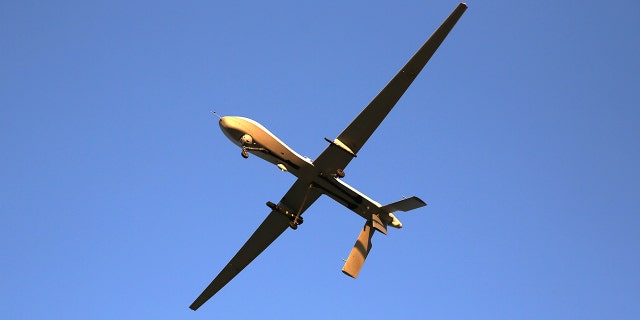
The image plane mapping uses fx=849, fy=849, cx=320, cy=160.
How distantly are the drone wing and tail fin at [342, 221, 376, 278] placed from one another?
3.73 m

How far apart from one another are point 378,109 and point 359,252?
9522mm

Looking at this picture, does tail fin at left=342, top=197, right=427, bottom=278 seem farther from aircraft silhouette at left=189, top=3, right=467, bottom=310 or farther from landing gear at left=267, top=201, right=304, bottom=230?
landing gear at left=267, top=201, right=304, bottom=230

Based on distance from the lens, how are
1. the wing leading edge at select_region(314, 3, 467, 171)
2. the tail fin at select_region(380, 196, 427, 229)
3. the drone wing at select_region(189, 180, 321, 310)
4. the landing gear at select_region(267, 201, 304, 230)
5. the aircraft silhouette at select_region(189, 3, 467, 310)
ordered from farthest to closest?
the landing gear at select_region(267, 201, 304, 230) → the drone wing at select_region(189, 180, 321, 310) → the tail fin at select_region(380, 196, 427, 229) → the aircraft silhouette at select_region(189, 3, 467, 310) → the wing leading edge at select_region(314, 3, 467, 171)

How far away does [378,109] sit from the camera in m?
45.9

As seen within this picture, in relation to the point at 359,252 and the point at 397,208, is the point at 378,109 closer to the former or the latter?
the point at 397,208

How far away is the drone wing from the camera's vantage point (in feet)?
163

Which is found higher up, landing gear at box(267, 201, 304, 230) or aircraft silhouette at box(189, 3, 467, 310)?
aircraft silhouette at box(189, 3, 467, 310)

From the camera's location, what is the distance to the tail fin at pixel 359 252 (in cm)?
4981

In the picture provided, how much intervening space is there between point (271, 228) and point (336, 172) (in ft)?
22.6

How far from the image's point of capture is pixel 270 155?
47.5 meters

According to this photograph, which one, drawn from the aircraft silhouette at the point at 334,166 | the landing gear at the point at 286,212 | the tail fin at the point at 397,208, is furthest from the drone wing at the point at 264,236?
the tail fin at the point at 397,208

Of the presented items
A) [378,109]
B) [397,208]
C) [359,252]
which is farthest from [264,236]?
[378,109]

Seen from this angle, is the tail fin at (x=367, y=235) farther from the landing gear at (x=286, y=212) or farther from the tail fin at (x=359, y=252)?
the landing gear at (x=286, y=212)

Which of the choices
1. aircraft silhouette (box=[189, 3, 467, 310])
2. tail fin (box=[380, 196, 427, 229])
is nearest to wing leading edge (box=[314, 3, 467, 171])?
aircraft silhouette (box=[189, 3, 467, 310])
